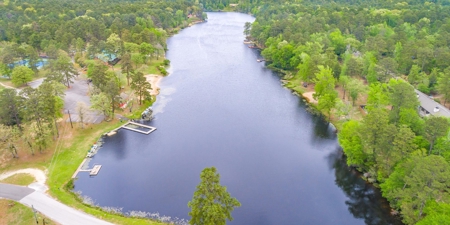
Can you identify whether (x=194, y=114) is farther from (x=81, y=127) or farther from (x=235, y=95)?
(x=81, y=127)

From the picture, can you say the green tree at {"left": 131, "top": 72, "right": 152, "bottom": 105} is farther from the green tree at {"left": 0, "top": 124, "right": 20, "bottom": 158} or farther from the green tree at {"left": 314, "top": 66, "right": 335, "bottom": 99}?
the green tree at {"left": 314, "top": 66, "right": 335, "bottom": 99}

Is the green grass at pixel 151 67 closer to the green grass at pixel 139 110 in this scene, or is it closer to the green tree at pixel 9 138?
the green grass at pixel 139 110

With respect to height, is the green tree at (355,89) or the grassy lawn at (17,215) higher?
the green tree at (355,89)

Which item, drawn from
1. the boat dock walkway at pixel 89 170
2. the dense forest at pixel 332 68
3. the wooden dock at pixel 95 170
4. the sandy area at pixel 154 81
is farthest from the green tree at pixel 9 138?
the sandy area at pixel 154 81

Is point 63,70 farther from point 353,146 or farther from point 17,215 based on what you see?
point 353,146

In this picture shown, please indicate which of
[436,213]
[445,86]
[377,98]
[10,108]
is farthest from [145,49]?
[436,213]

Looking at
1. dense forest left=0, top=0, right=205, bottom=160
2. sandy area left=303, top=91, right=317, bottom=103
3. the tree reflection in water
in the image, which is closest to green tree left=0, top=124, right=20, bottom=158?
dense forest left=0, top=0, right=205, bottom=160
